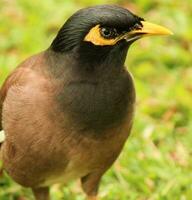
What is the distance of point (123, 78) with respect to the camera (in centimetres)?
417

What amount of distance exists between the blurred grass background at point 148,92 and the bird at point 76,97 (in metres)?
0.85

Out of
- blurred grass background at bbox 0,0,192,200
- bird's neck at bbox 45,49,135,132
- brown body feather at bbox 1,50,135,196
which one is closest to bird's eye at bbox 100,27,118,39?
bird's neck at bbox 45,49,135,132

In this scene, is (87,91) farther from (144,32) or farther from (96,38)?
(144,32)

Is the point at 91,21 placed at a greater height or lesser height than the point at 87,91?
greater

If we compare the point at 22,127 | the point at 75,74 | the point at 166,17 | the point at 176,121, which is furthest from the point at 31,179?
the point at 166,17

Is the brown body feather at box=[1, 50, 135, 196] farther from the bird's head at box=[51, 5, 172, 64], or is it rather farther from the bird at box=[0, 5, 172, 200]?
the bird's head at box=[51, 5, 172, 64]

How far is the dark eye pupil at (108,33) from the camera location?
3.95m

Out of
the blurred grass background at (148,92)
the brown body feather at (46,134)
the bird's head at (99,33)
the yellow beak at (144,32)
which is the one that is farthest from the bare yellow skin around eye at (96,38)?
the blurred grass background at (148,92)

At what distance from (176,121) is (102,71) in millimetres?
1815

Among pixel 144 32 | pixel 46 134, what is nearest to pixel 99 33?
pixel 144 32

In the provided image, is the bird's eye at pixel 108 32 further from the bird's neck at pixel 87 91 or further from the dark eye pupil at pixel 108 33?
the bird's neck at pixel 87 91

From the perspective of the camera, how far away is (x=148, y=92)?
19.9 feet

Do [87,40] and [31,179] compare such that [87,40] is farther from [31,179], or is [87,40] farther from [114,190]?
[114,190]

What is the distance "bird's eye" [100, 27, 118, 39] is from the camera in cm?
395
